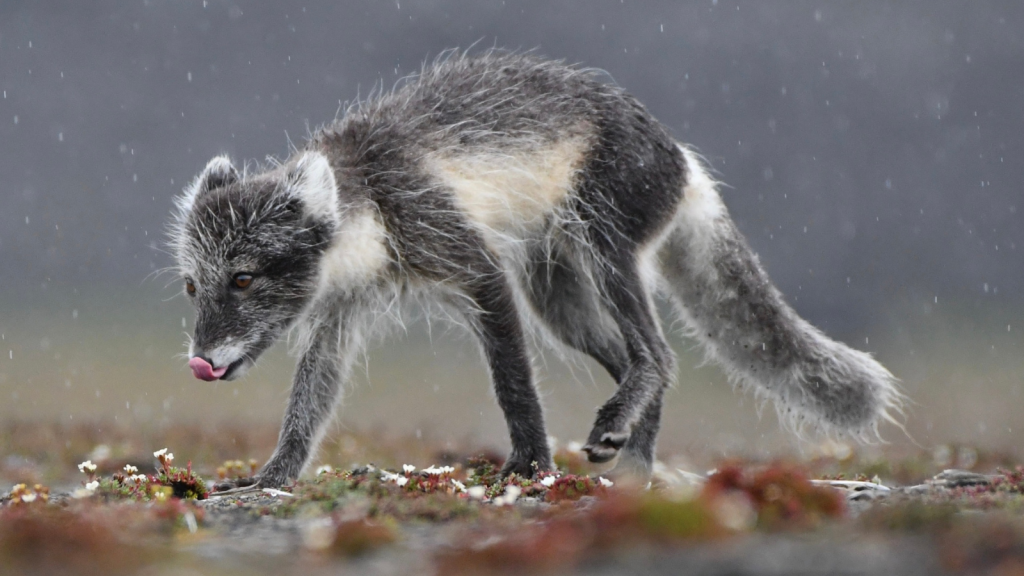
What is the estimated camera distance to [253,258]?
261 inches

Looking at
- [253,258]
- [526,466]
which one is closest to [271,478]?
[253,258]

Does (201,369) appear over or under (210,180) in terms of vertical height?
under

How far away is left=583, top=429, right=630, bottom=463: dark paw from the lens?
663 cm

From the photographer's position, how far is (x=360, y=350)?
310 inches

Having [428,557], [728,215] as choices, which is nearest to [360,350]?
[728,215]

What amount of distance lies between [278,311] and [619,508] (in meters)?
3.81

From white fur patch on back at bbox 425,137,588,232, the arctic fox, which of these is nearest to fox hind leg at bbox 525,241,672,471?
the arctic fox

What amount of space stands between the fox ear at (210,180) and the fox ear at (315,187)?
2.65 ft

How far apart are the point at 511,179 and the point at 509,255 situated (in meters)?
0.62

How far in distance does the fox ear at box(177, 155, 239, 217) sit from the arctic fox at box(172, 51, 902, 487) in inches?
0.7

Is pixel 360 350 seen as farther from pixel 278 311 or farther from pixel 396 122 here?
pixel 396 122

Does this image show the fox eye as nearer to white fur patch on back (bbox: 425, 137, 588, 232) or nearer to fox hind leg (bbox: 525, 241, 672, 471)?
white fur patch on back (bbox: 425, 137, 588, 232)

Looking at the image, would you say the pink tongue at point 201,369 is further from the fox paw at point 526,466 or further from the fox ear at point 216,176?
the fox paw at point 526,466

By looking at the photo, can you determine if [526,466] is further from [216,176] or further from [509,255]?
[216,176]
